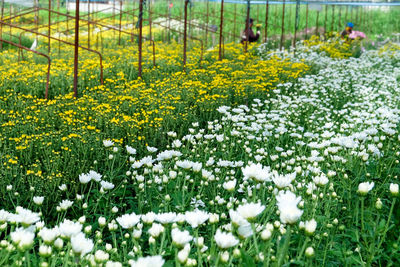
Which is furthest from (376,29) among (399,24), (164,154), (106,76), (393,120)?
(164,154)

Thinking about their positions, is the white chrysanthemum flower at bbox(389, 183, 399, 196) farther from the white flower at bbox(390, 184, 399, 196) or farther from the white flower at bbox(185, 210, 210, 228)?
the white flower at bbox(185, 210, 210, 228)

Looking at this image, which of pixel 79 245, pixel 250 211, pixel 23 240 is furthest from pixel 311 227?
pixel 23 240

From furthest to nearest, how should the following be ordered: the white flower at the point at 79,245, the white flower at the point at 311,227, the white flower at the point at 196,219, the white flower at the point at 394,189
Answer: the white flower at the point at 394,189 → the white flower at the point at 196,219 → the white flower at the point at 311,227 → the white flower at the point at 79,245

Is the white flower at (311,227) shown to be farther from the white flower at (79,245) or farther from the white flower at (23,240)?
the white flower at (23,240)

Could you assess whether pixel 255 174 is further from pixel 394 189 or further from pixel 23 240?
pixel 23 240

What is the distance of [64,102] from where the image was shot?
4730 millimetres

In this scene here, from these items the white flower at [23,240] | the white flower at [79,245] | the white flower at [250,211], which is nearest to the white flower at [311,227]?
the white flower at [250,211]

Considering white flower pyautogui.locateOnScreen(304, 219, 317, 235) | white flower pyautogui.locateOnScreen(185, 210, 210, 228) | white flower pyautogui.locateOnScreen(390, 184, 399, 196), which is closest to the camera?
white flower pyautogui.locateOnScreen(304, 219, 317, 235)

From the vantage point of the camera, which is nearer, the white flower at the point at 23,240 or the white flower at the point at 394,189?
the white flower at the point at 23,240

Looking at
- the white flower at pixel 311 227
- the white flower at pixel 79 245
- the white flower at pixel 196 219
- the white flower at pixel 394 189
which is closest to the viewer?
the white flower at pixel 79 245

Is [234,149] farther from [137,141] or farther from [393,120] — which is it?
[393,120]

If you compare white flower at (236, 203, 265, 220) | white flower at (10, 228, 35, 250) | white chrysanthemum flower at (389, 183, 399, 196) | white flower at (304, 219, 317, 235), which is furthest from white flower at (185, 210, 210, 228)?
white chrysanthemum flower at (389, 183, 399, 196)

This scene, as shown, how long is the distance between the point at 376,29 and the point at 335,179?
2082 centimetres

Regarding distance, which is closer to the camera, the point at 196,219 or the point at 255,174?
the point at 196,219
